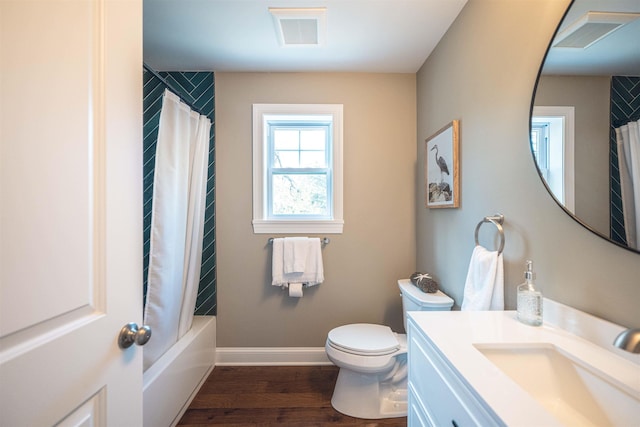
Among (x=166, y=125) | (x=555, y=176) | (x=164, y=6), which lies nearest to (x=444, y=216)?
(x=555, y=176)

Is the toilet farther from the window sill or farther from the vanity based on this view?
the window sill

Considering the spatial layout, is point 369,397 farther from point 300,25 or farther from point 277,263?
point 300,25

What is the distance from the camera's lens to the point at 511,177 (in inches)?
41.1

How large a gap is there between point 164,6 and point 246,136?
86 cm

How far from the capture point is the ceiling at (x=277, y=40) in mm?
1382

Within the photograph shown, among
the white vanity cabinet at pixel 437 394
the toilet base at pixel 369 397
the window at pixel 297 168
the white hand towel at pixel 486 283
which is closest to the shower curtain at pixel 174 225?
the window at pixel 297 168

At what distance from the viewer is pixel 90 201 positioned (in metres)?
0.59

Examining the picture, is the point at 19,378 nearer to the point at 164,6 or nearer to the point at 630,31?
the point at 630,31

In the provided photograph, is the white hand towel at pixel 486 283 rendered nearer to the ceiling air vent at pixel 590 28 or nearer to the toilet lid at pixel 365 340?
the toilet lid at pixel 365 340

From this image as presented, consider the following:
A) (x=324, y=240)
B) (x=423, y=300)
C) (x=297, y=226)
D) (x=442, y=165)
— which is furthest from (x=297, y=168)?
(x=423, y=300)

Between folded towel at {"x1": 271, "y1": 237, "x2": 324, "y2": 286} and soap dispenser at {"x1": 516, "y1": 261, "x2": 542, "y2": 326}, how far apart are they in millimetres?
1256

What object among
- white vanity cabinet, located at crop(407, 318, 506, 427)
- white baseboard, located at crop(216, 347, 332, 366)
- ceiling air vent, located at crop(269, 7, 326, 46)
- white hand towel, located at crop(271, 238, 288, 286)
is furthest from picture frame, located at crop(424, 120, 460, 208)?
white baseboard, located at crop(216, 347, 332, 366)

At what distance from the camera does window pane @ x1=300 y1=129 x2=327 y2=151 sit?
2133 millimetres

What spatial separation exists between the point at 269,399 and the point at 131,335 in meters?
1.31
